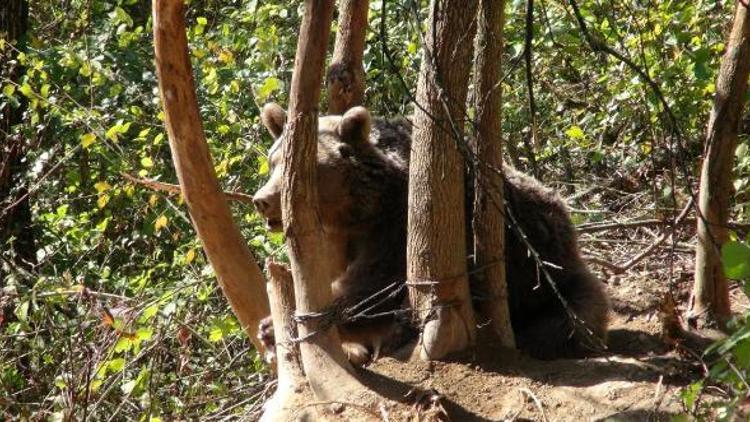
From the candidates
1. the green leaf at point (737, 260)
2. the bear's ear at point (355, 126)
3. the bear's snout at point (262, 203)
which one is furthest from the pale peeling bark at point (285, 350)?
the green leaf at point (737, 260)

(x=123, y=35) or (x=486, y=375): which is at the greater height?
(x=123, y=35)

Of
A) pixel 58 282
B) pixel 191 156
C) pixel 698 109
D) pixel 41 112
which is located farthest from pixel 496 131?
pixel 41 112

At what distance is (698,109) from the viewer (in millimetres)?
6848

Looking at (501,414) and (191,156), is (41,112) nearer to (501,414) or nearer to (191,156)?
(191,156)

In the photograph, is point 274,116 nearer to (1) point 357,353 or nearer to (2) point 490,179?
(1) point 357,353

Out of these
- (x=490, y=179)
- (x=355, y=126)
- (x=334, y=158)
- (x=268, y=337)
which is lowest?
(x=268, y=337)

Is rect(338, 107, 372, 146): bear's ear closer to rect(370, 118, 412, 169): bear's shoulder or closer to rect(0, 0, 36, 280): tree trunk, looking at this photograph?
rect(370, 118, 412, 169): bear's shoulder

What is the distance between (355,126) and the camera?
5.56 metres

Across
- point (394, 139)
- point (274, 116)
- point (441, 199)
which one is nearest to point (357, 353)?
point (441, 199)

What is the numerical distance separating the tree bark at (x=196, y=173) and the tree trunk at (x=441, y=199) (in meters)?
1.07

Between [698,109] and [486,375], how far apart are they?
10.9 feet

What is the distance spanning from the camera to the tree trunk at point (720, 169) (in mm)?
4527

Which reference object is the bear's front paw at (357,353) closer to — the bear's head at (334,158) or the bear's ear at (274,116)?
the bear's head at (334,158)

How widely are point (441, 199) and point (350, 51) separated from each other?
1601 mm
